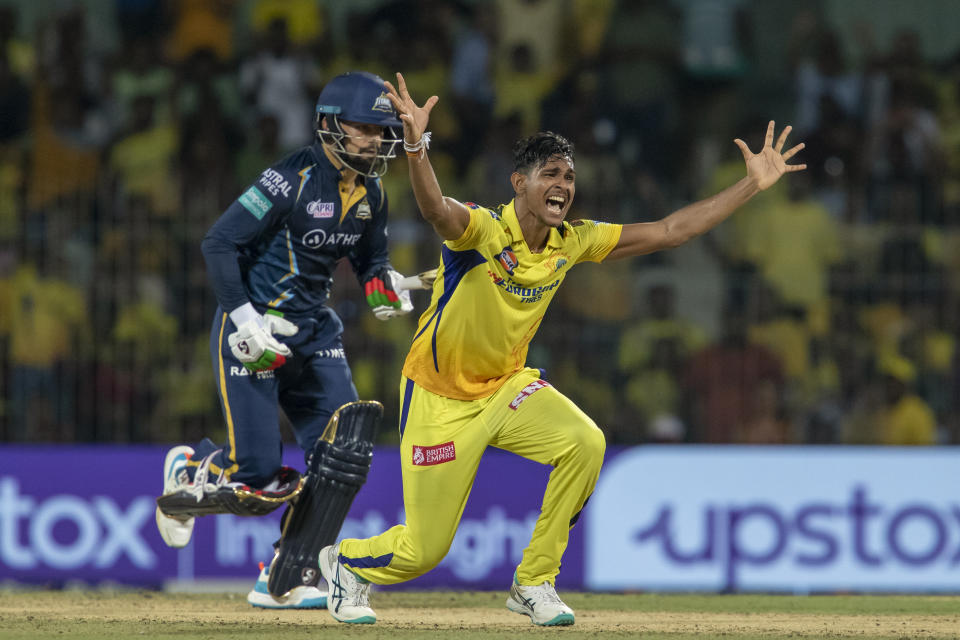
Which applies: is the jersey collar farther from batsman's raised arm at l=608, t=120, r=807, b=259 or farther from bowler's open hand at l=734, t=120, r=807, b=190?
bowler's open hand at l=734, t=120, r=807, b=190

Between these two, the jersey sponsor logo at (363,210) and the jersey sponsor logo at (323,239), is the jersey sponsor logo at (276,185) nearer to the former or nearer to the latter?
the jersey sponsor logo at (323,239)

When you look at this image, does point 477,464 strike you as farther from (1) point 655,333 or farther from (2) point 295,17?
(2) point 295,17

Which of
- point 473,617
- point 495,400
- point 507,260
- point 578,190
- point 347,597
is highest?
point 578,190

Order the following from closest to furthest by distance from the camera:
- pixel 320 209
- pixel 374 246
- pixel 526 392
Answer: pixel 526 392 < pixel 320 209 < pixel 374 246

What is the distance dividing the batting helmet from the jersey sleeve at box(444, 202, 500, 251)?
0.80 meters

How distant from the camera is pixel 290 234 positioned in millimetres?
6859

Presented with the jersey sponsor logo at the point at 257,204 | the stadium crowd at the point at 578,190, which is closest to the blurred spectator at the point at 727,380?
the stadium crowd at the point at 578,190

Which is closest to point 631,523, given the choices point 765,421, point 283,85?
point 765,421

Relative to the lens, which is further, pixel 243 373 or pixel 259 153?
pixel 259 153

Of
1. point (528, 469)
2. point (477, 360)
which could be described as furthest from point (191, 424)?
point (477, 360)

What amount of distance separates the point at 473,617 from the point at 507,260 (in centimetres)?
185

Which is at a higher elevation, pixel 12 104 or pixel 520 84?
pixel 520 84

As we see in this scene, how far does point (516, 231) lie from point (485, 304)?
0.34 meters

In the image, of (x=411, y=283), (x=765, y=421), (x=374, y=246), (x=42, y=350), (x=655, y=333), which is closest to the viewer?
(x=411, y=283)
